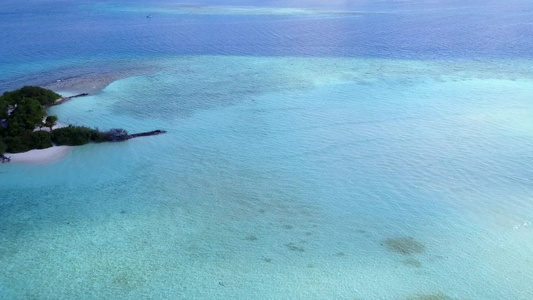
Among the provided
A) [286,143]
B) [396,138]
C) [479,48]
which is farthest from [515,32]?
[286,143]

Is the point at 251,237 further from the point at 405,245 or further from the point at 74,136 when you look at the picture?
the point at 74,136

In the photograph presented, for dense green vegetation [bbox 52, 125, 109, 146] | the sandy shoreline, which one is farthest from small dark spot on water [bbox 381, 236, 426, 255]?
the sandy shoreline

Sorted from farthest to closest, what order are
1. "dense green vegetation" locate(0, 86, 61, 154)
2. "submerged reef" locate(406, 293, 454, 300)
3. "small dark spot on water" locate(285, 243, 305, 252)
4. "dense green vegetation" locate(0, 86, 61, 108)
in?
"dense green vegetation" locate(0, 86, 61, 108)
"dense green vegetation" locate(0, 86, 61, 154)
"small dark spot on water" locate(285, 243, 305, 252)
"submerged reef" locate(406, 293, 454, 300)

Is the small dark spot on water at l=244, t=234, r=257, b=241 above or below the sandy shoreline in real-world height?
below

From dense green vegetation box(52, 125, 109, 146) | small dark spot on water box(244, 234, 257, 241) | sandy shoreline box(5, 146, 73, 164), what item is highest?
dense green vegetation box(52, 125, 109, 146)

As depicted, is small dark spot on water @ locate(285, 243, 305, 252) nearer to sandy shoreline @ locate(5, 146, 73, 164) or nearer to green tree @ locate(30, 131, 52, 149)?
sandy shoreline @ locate(5, 146, 73, 164)

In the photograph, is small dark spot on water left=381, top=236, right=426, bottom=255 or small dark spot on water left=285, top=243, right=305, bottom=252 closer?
small dark spot on water left=381, top=236, right=426, bottom=255
